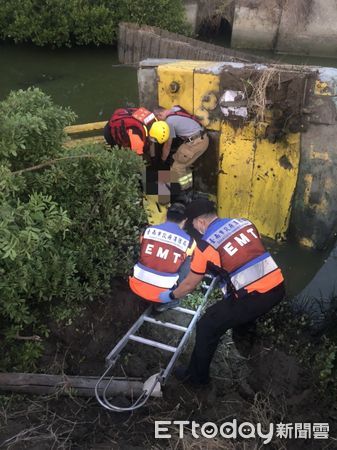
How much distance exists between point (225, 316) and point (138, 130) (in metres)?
2.56

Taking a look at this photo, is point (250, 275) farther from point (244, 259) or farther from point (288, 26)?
point (288, 26)

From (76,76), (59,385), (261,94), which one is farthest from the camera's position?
(76,76)

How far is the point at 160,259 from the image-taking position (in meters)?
4.11

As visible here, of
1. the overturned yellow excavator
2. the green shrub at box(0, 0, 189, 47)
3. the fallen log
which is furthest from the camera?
the green shrub at box(0, 0, 189, 47)

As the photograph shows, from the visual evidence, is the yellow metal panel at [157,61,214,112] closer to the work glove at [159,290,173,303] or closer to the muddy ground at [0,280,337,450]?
the muddy ground at [0,280,337,450]

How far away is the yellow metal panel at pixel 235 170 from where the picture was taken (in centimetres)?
564

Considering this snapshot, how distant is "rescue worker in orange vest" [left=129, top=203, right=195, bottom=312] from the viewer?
13.4ft

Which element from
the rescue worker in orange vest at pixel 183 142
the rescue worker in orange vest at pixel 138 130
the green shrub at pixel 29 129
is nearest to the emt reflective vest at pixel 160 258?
the green shrub at pixel 29 129

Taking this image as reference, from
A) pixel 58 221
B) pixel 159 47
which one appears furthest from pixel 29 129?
pixel 159 47

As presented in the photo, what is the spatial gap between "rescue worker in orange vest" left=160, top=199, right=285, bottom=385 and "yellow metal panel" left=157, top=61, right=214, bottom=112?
2.37 meters

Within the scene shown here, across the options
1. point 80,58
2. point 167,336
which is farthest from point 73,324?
point 80,58

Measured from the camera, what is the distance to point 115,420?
3.55m

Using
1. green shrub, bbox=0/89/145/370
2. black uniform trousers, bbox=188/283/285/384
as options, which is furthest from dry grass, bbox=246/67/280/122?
black uniform trousers, bbox=188/283/285/384

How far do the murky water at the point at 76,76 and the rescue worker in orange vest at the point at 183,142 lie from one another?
3.73 m
